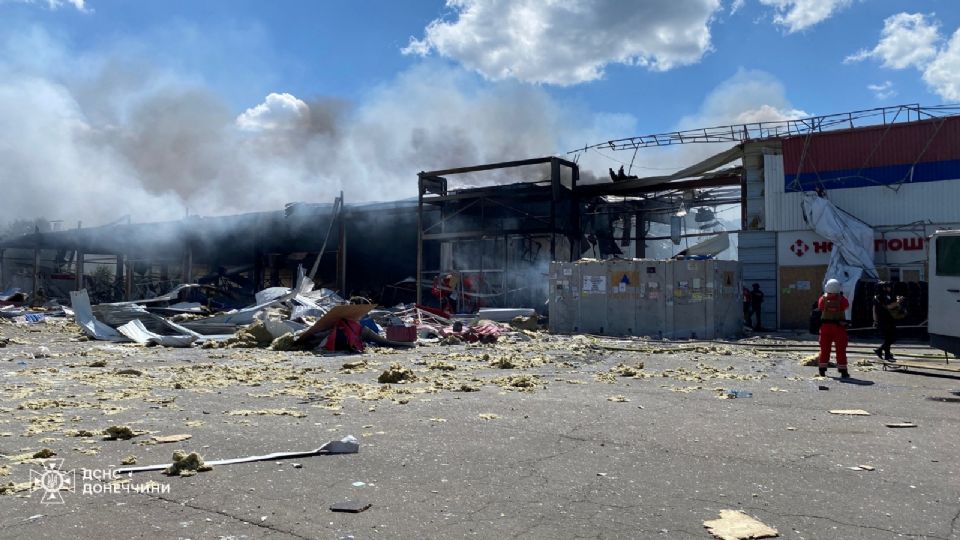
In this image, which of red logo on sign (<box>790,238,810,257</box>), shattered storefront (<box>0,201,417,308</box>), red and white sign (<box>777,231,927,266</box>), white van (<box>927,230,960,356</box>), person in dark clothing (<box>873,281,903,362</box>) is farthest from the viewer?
shattered storefront (<box>0,201,417,308</box>)

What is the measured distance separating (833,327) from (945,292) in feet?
5.54

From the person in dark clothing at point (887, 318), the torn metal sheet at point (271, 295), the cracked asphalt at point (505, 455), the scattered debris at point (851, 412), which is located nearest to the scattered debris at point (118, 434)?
the cracked asphalt at point (505, 455)

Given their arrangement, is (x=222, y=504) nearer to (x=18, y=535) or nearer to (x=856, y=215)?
(x=18, y=535)

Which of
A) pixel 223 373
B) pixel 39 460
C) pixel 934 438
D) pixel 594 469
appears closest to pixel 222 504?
pixel 39 460

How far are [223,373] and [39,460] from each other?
5.85 metres

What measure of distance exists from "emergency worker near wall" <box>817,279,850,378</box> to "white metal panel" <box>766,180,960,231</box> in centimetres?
1290

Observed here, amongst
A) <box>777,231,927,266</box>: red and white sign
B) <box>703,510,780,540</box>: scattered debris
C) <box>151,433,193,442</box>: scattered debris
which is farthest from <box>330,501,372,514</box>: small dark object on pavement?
<box>777,231,927,266</box>: red and white sign

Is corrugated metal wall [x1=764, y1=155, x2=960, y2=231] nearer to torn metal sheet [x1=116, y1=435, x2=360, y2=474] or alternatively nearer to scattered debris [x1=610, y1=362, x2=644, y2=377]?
scattered debris [x1=610, y1=362, x2=644, y2=377]

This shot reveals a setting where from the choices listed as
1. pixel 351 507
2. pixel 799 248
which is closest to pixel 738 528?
pixel 351 507

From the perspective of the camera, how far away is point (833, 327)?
10531 mm

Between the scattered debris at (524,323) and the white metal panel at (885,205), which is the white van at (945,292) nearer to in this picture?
the scattered debris at (524,323)

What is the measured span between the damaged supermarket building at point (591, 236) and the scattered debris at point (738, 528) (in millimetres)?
13191

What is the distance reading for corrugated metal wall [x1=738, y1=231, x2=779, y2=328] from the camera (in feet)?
74.8

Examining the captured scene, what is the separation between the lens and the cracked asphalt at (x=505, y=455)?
13.2 ft
